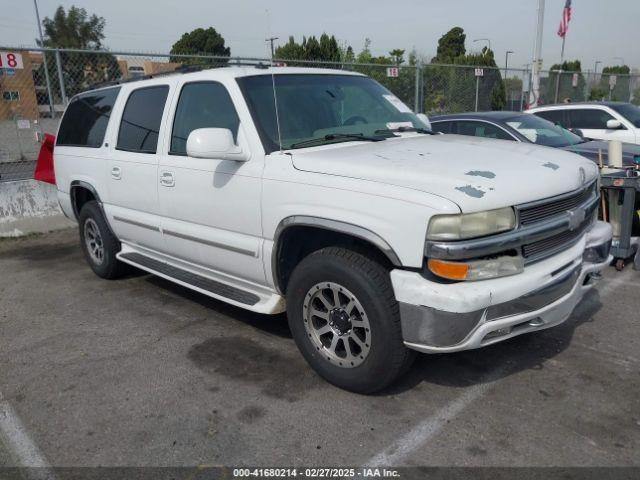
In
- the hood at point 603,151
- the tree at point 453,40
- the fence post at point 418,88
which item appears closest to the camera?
the hood at point 603,151

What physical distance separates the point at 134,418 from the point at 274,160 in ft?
5.79

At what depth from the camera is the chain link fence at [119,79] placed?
8.96 meters

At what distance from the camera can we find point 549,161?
3.42 m

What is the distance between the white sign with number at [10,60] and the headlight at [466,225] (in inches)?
316

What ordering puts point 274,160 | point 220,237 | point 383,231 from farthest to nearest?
point 220,237 < point 274,160 < point 383,231

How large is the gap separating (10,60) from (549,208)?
27.2ft

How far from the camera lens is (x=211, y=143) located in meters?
3.48

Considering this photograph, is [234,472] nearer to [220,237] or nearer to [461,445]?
[461,445]

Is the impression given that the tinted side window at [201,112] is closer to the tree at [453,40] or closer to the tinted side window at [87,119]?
the tinted side window at [87,119]

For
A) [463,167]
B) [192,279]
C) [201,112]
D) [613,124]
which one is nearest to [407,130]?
[463,167]

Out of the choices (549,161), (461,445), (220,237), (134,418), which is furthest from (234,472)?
(549,161)

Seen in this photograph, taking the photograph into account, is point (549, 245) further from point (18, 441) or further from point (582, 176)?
point (18, 441)

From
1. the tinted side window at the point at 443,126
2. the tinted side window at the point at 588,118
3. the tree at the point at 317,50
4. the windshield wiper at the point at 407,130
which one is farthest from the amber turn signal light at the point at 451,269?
the tree at the point at 317,50

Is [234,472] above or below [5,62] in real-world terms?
below
